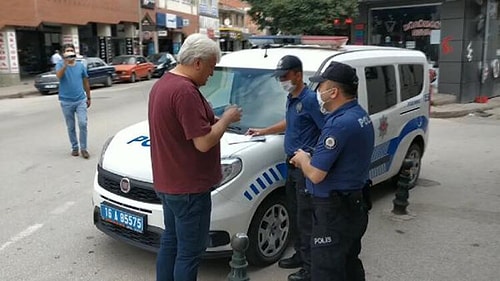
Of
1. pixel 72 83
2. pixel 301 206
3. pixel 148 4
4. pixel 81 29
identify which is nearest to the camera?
pixel 301 206

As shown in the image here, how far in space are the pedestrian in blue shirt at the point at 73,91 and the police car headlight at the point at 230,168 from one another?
Answer: 5.01 m

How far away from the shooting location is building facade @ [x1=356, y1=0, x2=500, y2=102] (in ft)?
50.1

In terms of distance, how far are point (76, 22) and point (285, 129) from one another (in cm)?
2693

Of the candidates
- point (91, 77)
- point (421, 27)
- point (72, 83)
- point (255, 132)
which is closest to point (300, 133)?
point (255, 132)

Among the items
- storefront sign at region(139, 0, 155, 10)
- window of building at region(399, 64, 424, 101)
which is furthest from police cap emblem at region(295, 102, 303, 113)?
storefront sign at region(139, 0, 155, 10)

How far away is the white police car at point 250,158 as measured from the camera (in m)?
3.80

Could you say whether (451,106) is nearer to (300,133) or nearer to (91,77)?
(300,133)

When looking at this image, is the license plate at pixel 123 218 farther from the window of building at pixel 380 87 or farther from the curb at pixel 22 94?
the curb at pixel 22 94

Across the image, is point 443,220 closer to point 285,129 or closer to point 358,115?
point 285,129

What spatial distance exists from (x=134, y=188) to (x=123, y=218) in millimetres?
258

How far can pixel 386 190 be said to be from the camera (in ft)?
21.1

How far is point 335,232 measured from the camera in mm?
2895

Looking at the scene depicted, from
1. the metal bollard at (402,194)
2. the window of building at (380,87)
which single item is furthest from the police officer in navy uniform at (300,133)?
the metal bollard at (402,194)

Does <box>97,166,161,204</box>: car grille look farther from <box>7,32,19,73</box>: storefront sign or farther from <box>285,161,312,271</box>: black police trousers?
<box>7,32,19,73</box>: storefront sign
